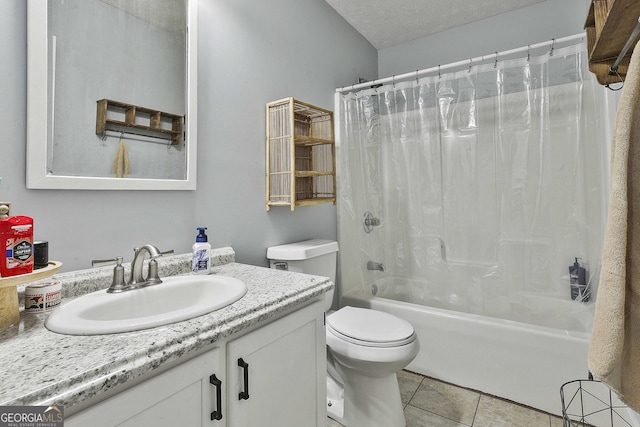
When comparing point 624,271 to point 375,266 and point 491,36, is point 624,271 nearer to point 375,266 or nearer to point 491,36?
point 375,266

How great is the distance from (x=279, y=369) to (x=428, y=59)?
268 centimetres

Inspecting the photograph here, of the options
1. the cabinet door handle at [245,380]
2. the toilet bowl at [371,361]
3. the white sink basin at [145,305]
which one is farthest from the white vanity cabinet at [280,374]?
the toilet bowl at [371,361]

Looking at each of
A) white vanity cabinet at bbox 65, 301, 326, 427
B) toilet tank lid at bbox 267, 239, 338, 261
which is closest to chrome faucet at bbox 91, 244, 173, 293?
white vanity cabinet at bbox 65, 301, 326, 427

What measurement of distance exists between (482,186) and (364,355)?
1.28 m

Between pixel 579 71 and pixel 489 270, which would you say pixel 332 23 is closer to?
pixel 579 71

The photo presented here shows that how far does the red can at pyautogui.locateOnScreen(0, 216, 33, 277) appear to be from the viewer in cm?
69

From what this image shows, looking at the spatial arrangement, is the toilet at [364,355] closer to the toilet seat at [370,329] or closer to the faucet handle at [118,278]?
the toilet seat at [370,329]

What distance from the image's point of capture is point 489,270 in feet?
6.40

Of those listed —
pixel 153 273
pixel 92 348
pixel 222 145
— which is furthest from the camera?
pixel 222 145

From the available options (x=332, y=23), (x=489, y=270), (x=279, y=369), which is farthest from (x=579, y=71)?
(x=279, y=369)

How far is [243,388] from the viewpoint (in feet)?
2.67

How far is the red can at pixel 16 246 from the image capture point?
27.2 inches

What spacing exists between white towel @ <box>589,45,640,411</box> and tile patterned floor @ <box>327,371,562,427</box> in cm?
110

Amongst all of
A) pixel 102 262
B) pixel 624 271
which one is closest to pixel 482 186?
pixel 624 271
